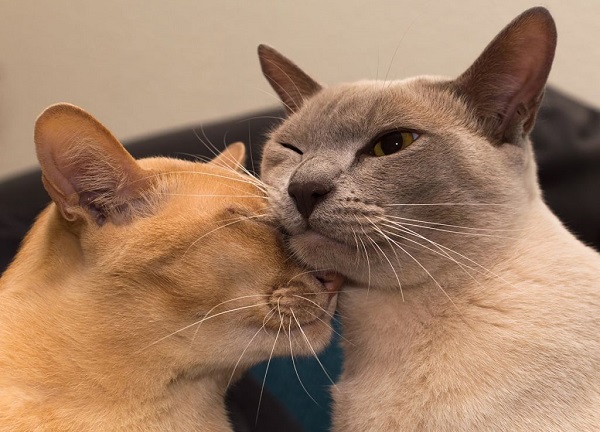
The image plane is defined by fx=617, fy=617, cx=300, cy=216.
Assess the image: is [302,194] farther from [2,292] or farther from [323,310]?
[2,292]

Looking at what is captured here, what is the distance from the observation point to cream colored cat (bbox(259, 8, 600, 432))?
96 cm

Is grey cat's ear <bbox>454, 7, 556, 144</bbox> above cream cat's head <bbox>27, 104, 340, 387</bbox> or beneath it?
above

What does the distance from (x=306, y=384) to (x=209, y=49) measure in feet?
4.79

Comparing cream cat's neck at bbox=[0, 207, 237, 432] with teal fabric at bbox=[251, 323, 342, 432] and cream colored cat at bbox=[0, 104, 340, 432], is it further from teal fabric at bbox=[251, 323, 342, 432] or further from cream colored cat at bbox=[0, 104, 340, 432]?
teal fabric at bbox=[251, 323, 342, 432]

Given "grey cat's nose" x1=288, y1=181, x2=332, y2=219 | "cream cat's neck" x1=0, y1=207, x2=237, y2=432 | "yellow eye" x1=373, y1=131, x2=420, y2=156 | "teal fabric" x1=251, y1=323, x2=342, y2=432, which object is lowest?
"teal fabric" x1=251, y1=323, x2=342, y2=432

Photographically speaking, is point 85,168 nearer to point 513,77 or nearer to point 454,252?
point 454,252

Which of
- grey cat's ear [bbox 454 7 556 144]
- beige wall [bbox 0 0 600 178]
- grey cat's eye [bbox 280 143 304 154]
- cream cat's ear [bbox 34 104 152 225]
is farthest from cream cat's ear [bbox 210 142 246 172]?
beige wall [bbox 0 0 600 178]

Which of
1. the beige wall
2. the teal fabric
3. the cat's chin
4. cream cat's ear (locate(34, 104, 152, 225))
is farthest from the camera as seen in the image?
the beige wall

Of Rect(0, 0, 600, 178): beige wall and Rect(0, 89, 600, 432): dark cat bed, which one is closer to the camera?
Rect(0, 89, 600, 432): dark cat bed

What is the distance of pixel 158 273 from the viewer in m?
0.95

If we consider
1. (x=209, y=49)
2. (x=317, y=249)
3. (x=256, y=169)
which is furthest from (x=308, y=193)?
(x=209, y=49)

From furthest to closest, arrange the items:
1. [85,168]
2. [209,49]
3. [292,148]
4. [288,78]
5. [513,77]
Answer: [209,49] → [288,78] → [292,148] → [513,77] → [85,168]

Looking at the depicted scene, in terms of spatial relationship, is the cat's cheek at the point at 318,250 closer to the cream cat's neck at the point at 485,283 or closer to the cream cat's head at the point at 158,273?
the cream cat's head at the point at 158,273

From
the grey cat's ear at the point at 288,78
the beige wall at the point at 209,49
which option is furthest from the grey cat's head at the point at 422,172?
the beige wall at the point at 209,49
